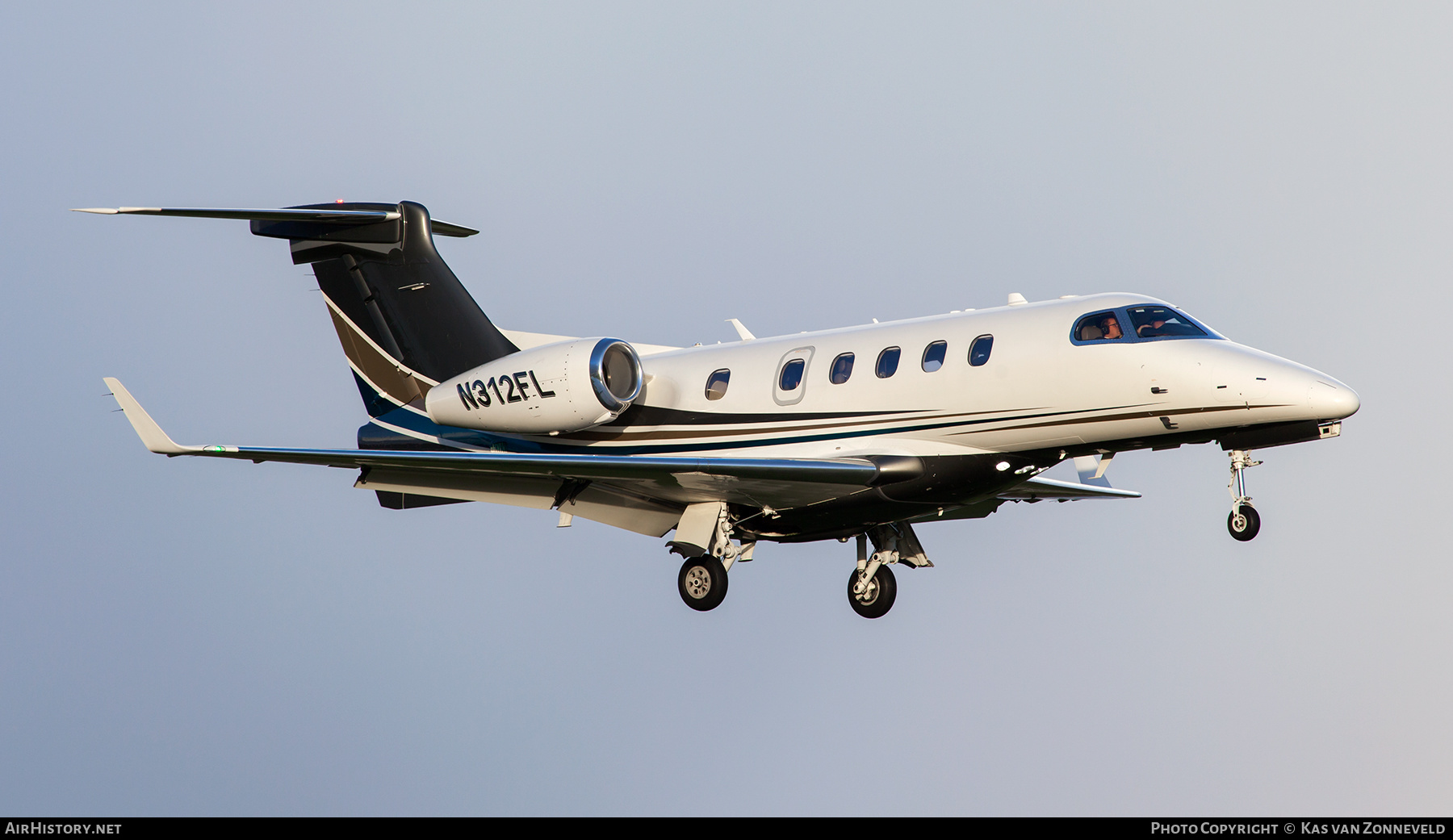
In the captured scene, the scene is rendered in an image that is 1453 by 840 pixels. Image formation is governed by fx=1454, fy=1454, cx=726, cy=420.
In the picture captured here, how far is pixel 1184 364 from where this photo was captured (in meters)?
16.7

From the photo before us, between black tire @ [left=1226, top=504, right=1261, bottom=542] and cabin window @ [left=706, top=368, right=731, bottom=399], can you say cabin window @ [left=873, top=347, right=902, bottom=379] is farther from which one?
black tire @ [left=1226, top=504, right=1261, bottom=542]

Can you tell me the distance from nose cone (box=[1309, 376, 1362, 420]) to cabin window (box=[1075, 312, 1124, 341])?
227 centimetres

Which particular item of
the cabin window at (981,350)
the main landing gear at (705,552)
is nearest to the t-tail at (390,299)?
the main landing gear at (705,552)

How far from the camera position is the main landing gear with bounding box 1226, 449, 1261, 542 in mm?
15898

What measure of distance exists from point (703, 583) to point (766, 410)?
7.96ft

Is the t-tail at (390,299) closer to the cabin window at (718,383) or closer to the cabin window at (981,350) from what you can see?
the cabin window at (718,383)

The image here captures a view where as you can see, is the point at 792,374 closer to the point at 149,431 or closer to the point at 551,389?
the point at 551,389

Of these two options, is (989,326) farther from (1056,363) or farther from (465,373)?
(465,373)

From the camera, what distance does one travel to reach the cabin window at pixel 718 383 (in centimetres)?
1981

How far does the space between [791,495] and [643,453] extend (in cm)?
241

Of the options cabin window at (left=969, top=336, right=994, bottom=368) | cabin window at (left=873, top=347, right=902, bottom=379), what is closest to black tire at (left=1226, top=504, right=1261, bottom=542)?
cabin window at (left=969, top=336, right=994, bottom=368)

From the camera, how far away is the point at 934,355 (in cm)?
1812

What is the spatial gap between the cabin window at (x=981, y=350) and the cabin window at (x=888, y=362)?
987mm
